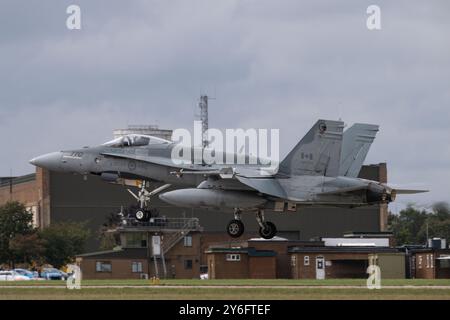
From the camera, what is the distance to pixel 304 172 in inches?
2066

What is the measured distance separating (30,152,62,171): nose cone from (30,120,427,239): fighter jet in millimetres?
117

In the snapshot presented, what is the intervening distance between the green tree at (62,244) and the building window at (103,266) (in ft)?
34.2

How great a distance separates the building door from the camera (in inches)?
3182

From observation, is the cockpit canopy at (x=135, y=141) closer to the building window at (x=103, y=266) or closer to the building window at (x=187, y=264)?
the building window at (x=103, y=266)

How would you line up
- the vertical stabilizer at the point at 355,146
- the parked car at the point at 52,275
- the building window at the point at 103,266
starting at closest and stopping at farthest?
Result: 1. the vertical stabilizer at the point at 355,146
2. the parked car at the point at 52,275
3. the building window at the point at 103,266

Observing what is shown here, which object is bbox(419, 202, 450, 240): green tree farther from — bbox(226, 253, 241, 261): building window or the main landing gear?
the main landing gear

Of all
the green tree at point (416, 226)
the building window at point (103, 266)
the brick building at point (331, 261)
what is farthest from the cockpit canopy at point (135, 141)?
the green tree at point (416, 226)

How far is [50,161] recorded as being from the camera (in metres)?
55.9

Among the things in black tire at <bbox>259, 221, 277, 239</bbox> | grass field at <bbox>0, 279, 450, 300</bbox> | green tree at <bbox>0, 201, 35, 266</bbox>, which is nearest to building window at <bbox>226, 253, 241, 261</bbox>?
green tree at <bbox>0, 201, 35, 266</bbox>

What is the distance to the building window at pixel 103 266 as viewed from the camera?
295 feet

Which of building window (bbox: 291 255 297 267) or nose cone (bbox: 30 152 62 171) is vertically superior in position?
nose cone (bbox: 30 152 62 171)

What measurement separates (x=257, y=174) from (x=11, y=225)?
54673 millimetres
